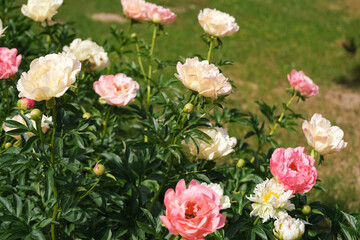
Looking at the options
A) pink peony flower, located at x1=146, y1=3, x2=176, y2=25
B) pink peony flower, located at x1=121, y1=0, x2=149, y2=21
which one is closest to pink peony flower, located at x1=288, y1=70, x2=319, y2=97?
pink peony flower, located at x1=146, y1=3, x2=176, y2=25

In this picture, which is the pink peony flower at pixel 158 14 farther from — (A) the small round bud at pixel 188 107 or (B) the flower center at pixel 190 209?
(B) the flower center at pixel 190 209

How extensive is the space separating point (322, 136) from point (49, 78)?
2.98 ft

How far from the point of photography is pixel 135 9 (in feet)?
6.17

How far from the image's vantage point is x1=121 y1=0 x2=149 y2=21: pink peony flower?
1870 millimetres

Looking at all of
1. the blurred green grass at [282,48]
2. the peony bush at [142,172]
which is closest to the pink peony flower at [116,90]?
the peony bush at [142,172]

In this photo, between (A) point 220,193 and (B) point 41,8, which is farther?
(B) point 41,8

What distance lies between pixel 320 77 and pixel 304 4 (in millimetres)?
4708

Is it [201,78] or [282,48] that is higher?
[201,78]

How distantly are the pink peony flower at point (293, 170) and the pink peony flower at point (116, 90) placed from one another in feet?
1.76

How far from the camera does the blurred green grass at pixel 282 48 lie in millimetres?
3625

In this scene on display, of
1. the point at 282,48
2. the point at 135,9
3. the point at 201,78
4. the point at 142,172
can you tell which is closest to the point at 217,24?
the point at 135,9

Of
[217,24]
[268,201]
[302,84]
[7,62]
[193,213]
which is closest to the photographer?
[193,213]

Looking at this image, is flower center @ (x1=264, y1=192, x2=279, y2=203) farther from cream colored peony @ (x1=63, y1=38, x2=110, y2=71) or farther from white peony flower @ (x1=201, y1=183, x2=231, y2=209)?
cream colored peony @ (x1=63, y1=38, x2=110, y2=71)

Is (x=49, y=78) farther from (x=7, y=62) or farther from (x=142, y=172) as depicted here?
(x=142, y=172)
